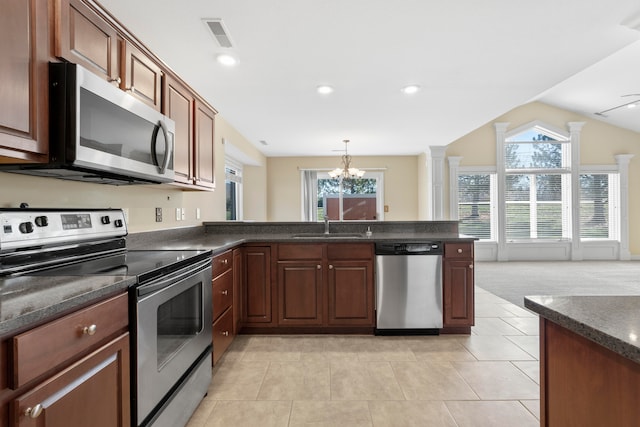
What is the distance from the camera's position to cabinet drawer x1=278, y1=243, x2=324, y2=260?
298 centimetres

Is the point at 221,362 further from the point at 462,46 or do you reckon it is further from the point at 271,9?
the point at 462,46

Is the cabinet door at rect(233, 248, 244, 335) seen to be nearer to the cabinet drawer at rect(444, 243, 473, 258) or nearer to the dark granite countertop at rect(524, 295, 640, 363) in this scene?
the cabinet drawer at rect(444, 243, 473, 258)

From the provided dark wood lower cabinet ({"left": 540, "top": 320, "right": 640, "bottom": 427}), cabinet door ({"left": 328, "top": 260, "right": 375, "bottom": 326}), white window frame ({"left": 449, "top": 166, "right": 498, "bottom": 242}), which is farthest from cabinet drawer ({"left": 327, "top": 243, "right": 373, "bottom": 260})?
white window frame ({"left": 449, "top": 166, "right": 498, "bottom": 242})

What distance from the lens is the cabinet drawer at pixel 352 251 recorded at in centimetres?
296

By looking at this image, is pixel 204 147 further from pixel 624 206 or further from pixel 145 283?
pixel 624 206

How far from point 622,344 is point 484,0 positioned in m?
2.18

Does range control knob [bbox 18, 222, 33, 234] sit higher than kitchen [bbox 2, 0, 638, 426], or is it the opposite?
kitchen [bbox 2, 0, 638, 426]

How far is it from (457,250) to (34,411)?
9.28ft

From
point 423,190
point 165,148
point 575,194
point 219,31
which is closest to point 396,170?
point 423,190

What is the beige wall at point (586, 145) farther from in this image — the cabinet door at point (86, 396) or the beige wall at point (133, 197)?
the cabinet door at point (86, 396)

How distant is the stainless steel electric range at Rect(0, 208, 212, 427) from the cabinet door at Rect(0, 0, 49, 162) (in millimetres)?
339

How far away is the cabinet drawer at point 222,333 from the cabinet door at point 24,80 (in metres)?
1.48

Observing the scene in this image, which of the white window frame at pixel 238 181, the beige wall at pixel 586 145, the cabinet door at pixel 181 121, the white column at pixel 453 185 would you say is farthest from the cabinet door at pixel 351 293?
the beige wall at pixel 586 145

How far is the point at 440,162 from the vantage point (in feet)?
23.2
